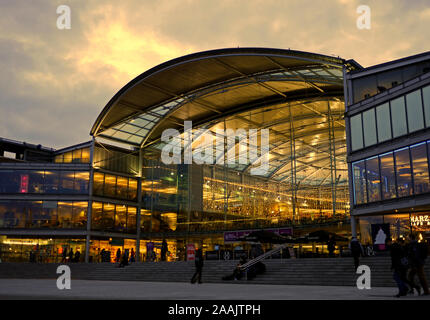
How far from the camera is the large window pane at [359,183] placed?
2927cm

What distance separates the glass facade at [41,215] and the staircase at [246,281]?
8.65m

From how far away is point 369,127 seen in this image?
96.3 ft

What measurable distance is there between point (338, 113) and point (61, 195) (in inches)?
1155

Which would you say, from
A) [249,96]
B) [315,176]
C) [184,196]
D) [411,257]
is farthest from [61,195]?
[411,257]

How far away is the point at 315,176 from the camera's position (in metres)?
44.1

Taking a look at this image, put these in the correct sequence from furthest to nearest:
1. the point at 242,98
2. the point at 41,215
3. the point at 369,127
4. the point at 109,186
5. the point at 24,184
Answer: the point at 109,186 < the point at 24,184 < the point at 41,215 < the point at 242,98 < the point at 369,127

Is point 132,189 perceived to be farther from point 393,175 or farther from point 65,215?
point 393,175

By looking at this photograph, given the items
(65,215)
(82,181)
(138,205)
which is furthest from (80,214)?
(138,205)

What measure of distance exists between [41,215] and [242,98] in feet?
78.7

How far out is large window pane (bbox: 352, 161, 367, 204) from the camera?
29266 millimetres

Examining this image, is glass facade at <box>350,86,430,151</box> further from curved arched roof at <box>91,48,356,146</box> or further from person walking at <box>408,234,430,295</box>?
person walking at <box>408,234,430,295</box>

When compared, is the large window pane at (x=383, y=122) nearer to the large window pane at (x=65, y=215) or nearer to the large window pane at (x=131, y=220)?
the large window pane at (x=131, y=220)

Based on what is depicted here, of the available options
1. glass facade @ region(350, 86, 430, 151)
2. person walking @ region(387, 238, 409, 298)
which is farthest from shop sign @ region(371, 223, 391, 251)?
person walking @ region(387, 238, 409, 298)

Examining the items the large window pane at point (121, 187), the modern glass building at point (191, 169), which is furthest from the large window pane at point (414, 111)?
the large window pane at point (121, 187)
